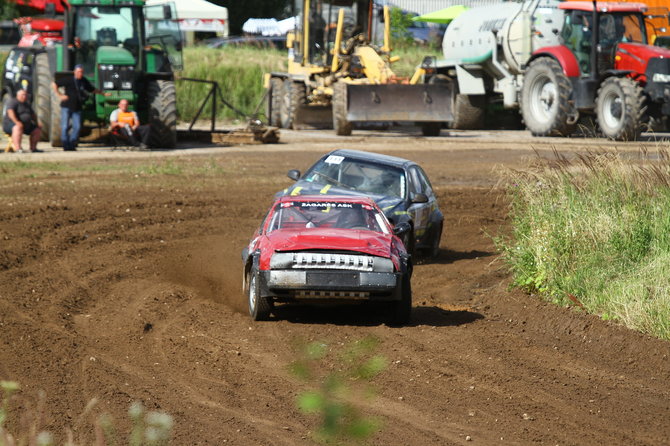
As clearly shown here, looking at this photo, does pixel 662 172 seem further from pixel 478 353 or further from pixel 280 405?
pixel 280 405

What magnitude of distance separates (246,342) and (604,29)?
22.3 meters

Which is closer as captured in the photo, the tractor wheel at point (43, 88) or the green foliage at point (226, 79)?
the tractor wheel at point (43, 88)

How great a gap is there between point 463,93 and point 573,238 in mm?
23885

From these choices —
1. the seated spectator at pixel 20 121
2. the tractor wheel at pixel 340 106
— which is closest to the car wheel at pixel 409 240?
the seated spectator at pixel 20 121

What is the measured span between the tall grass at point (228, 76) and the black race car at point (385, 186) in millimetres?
24268

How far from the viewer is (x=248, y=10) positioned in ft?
201

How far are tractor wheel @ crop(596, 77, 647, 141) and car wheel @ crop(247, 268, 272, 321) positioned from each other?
17223 mm

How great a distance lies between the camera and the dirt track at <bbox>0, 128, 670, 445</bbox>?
738 centimetres

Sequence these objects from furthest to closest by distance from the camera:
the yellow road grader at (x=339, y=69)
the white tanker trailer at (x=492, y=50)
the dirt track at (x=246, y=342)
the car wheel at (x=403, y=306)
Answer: the white tanker trailer at (x=492, y=50)
the yellow road grader at (x=339, y=69)
the car wheel at (x=403, y=306)
the dirt track at (x=246, y=342)

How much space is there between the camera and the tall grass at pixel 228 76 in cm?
3944

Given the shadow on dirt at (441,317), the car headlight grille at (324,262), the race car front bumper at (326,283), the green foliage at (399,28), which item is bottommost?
the shadow on dirt at (441,317)

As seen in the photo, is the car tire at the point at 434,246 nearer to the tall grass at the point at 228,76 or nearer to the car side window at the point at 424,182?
the car side window at the point at 424,182

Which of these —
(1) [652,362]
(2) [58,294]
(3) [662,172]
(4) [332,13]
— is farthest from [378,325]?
(4) [332,13]

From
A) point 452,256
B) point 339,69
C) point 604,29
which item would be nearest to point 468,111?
point 339,69
